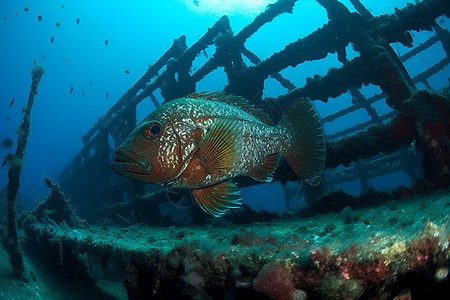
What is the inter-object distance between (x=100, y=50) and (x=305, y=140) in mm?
140385

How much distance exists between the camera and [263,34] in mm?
108062

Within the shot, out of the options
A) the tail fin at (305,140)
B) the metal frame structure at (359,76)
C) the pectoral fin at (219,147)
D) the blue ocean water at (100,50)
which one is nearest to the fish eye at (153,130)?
the pectoral fin at (219,147)

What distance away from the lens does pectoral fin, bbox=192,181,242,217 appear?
7.31ft

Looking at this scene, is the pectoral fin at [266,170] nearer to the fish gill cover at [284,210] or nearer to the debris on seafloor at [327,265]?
the fish gill cover at [284,210]

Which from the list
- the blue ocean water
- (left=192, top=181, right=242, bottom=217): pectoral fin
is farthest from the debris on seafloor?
the blue ocean water

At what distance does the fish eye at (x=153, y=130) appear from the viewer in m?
2.16

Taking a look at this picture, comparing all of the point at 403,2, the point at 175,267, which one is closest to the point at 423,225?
the point at 175,267

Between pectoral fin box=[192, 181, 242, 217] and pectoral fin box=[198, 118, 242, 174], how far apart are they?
0.29 metres

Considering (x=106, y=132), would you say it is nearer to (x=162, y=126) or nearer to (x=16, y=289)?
(x=16, y=289)

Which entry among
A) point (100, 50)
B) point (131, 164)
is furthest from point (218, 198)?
point (100, 50)

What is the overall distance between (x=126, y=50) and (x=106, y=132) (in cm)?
12260

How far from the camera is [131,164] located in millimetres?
2074

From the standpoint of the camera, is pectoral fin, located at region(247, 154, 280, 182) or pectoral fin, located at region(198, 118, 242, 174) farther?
pectoral fin, located at region(247, 154, 280, 182)

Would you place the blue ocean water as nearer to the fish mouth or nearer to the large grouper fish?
the large grouper fish
